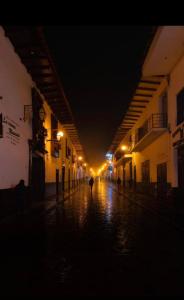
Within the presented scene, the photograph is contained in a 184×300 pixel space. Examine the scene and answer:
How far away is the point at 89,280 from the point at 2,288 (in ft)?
4.41

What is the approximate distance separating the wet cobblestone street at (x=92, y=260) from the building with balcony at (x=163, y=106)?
689 cm

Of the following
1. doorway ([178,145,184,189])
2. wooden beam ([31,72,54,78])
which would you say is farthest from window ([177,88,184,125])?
wooden beam ([31,72,54,78])

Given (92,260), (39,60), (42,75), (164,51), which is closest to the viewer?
(92,260)

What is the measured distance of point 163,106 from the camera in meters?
22.5

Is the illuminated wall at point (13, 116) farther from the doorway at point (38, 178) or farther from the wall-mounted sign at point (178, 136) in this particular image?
the wall-mounted sign at point (178, 136)

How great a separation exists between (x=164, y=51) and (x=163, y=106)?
22.7ft

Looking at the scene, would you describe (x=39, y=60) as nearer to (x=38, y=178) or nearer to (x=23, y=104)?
(x=23, y=104)

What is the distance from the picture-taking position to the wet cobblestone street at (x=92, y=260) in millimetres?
5512

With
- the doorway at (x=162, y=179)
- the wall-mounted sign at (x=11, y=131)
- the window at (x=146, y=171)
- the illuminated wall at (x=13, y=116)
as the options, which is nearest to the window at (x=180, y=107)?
the doorway at (x=162, y=179)

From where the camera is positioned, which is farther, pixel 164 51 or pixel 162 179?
pixel 162 179

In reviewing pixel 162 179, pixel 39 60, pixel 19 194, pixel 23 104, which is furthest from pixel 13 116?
pixel 162 179

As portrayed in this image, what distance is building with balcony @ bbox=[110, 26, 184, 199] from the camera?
15.6m

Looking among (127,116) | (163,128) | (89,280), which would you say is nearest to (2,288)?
(89,280)

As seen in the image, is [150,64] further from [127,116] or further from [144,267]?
[127,116]
